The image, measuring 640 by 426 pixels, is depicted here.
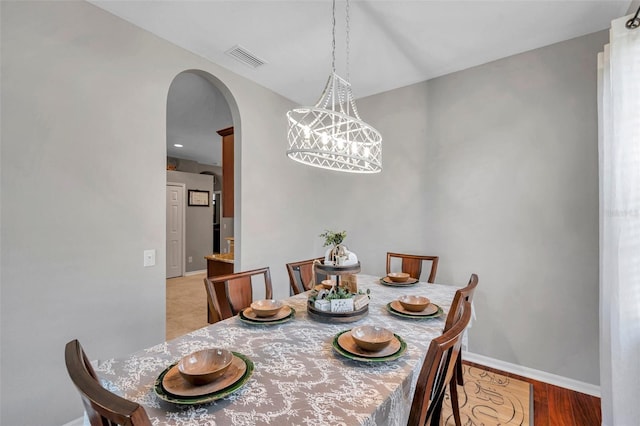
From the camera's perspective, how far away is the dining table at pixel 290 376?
78 cm

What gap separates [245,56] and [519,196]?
8.55 ft

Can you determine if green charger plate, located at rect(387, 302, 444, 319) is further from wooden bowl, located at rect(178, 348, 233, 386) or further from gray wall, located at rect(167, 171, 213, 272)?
gray wall, located at rect(167, 171, 213, 272)

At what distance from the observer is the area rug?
1803mm

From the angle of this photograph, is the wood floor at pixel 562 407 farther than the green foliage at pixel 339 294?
Yes

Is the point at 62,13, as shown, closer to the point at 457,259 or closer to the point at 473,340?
the point at 457,259

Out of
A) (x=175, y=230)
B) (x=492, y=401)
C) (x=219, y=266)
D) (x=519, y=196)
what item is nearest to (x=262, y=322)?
(x=492, y=401)

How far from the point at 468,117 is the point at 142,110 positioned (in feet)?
8.95

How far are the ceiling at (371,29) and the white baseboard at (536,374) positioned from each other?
2.63 meters

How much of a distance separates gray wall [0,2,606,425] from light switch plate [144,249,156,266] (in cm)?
5

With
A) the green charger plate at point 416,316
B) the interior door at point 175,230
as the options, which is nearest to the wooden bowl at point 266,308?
the green charger plate at point 416,316

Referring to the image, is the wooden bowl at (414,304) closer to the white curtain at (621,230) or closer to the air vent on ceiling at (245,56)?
the white curtain at (621,230)

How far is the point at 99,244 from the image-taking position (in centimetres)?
181

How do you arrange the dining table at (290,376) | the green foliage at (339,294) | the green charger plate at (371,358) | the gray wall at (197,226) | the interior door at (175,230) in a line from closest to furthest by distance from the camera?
1. the dining table at (290,376)
2. the green charger plate at (371,358)
3. the green foliage at (339,294)
4. the interior door at (175,230)
5. the gray wall at (197,226)

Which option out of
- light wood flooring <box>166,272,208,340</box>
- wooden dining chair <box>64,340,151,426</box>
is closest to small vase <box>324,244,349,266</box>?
wooden dining chair <box>64,340,151,426</box>
